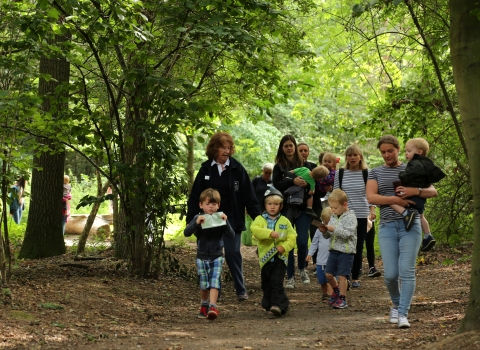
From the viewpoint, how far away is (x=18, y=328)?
6102 mm

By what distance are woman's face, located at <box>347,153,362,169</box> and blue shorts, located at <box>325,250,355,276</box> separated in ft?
7.02

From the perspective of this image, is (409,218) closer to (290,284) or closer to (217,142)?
(217,142)

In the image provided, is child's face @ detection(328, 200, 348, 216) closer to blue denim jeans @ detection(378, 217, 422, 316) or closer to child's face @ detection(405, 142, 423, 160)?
blue denim jeans @ detection(378, 217, 422, 316)

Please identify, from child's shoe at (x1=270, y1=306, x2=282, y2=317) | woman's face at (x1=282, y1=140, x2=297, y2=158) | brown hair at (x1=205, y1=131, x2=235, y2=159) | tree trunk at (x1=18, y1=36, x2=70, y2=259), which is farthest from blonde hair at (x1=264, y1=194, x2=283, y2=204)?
tree trunk at (x1=18, y1=36, x2=70, y2=259)

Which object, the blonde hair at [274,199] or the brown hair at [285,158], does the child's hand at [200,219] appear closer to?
the blonde hair at [274,199]

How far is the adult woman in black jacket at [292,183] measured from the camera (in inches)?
400

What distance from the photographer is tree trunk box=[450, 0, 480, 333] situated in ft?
17.5

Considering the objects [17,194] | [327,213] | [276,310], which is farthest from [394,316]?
[17,194]

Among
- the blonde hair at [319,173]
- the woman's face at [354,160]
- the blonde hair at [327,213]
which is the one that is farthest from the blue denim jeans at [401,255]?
the blonde hair at [319,173]

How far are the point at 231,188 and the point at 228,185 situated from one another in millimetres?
59

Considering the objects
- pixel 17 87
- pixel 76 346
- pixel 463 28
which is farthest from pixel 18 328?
pixel 463 28

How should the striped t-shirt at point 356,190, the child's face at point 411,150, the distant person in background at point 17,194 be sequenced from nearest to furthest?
1. the child's face at point 411,150
2. the distant person in background at point 17,194
3. the striped t-shirt at point 356,190

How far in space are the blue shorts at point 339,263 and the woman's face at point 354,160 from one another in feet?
7.02

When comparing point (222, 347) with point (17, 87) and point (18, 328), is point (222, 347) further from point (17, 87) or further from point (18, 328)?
point (17, 87)
